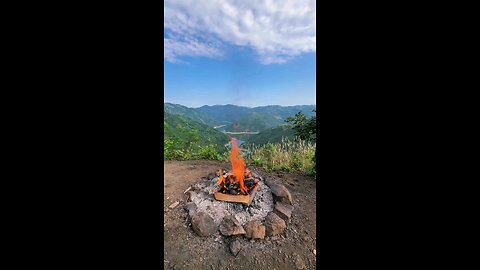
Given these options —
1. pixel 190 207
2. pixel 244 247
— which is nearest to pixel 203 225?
pixel 190 207

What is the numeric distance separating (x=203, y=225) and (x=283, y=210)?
128 centimetres

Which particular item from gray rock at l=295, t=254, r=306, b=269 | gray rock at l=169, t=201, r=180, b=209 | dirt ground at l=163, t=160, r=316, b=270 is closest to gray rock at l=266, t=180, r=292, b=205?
dirt ground at l=163, t=160, r=316, b=270

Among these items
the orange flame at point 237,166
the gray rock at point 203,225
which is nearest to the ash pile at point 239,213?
the gray rock at point 203,225

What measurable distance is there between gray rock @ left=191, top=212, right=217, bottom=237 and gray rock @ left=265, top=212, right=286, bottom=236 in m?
0.75

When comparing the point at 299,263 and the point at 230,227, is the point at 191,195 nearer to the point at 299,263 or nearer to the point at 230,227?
the point at 230,227

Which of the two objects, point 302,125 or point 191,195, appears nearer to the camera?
point 191,195

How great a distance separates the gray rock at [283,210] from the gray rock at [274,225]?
0.50ft

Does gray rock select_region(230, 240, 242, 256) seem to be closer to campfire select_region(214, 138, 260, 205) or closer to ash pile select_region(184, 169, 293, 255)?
ash pile select_region(184, 169, 293, 255)

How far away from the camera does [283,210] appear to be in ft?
11.0

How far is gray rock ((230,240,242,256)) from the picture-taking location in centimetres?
260

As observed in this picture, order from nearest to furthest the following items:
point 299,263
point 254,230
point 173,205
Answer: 1. point 299,263
2. point 254,230
3. point 173,205
